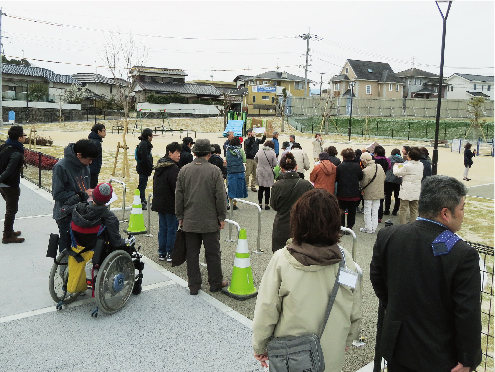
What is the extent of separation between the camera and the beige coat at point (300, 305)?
2.29 m

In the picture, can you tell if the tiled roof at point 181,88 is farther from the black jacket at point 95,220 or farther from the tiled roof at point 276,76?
the black jacket at point 95,220

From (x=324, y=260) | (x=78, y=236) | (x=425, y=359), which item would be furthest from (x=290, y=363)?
(x=78, y=236)

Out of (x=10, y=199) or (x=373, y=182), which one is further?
(x=373, y=182)

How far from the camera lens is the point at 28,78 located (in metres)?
51.9

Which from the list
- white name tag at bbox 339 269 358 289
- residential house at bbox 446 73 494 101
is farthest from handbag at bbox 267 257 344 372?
residential house at bbox 446 73 494 101

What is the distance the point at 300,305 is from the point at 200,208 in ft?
9.18

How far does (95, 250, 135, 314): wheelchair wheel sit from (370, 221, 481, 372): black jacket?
9.31 ft

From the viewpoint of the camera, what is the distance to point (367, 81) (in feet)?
230

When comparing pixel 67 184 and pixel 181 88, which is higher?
pixel 181 88

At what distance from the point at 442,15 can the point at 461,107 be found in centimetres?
4924

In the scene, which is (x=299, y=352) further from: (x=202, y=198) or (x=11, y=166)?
(x=11, y=166)

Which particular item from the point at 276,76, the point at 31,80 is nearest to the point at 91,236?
the point at 31,80

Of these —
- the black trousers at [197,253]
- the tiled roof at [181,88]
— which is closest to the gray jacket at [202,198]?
the black trousers at [197,253]

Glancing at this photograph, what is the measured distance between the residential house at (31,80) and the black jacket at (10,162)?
44.9 metres
